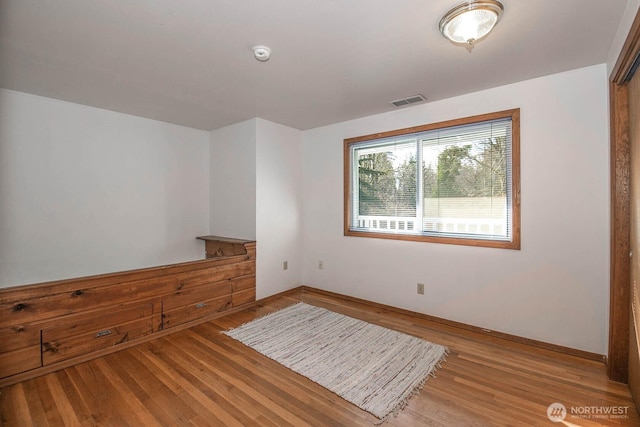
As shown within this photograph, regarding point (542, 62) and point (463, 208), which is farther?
point (463, 208)

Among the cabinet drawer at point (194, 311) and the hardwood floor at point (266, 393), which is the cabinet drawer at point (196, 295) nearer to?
the cabinet drawer at point (194, 311)

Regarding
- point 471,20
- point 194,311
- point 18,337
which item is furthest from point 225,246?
point 471,20

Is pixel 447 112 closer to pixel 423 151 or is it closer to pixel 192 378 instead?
pixel 423 151

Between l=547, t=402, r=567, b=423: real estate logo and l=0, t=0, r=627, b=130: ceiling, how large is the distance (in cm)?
243

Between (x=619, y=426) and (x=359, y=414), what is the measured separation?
1.50m

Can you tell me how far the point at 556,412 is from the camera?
1.75 metres

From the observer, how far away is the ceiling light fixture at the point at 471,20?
5.22 feet

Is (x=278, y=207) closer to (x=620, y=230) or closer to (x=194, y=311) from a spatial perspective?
(x=194, y=311)

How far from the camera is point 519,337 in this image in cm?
262

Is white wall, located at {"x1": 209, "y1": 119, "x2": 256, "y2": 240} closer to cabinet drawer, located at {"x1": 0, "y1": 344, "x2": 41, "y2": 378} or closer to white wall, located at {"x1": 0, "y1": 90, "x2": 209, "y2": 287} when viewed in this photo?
white wall, located at {"x1": 0, "y1": 90, "x2": 209, "y2": 287}

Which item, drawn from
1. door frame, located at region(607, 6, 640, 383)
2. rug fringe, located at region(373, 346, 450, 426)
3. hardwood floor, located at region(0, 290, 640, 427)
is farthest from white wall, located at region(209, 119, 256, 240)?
door frame, located at region(607, 6, 640, 383)

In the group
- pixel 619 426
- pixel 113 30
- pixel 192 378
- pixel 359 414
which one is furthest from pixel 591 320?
pixel 113 30

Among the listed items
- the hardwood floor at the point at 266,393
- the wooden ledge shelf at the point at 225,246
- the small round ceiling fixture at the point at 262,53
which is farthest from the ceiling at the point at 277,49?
the hardwood floor at the point at 266,393

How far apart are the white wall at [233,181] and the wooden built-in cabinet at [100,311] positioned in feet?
2.18
